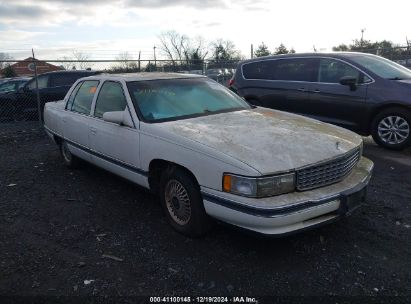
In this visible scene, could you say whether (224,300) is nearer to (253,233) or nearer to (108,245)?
(253,233)

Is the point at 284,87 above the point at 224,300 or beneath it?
above

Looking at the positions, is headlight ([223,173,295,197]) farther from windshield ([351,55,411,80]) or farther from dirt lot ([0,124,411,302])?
windshield ([351,55,411,80])

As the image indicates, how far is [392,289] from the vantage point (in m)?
2.98

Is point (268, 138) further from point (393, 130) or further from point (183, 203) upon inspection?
point (393, 130)

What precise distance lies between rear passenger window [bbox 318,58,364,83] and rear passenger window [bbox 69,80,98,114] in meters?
4.33

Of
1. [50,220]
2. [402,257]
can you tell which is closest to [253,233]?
[402,257]

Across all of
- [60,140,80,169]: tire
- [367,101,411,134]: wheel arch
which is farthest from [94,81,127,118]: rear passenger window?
[367,101,411,134]: wheel arch

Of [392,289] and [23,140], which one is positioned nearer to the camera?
[392,289]

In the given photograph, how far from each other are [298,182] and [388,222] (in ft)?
4.84

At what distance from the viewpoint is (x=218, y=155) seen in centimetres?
330

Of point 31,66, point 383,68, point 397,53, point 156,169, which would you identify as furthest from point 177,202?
point 397,53

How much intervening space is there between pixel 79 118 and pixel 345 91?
4623 millimetres

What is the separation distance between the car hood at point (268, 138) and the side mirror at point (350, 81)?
2900mm

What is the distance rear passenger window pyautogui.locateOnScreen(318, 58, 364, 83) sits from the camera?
7.19 m
